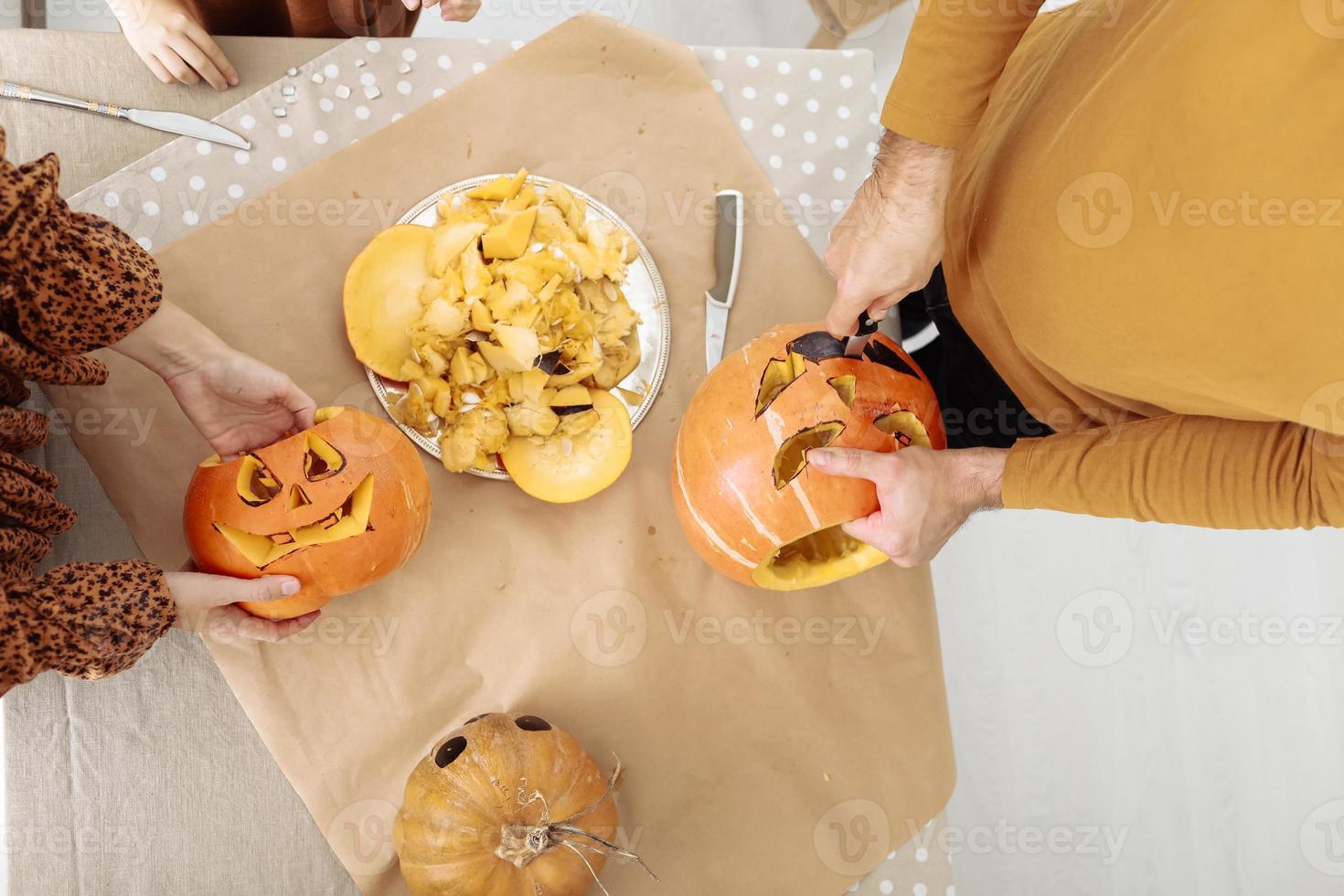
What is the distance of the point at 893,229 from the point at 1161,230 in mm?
204

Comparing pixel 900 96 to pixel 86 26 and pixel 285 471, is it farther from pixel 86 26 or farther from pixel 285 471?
pixel 86 26

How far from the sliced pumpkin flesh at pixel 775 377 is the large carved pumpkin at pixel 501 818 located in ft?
1.41

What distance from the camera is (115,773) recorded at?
913 millimetres
